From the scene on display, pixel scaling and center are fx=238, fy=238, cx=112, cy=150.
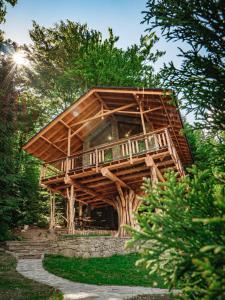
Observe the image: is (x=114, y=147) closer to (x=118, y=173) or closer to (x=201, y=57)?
(x=118, y=173)

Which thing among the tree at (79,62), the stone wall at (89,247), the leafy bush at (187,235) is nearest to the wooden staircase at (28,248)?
the stone wall at (89,247)

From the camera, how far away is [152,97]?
40.8ft

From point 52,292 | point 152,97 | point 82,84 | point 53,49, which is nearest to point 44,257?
point 52,292

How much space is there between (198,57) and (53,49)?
19.1m

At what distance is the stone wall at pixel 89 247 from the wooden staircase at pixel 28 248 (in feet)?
1.49

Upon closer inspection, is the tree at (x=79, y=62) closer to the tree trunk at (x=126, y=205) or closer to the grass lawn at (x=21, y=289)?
the tree trunk at (x=126, y=205)

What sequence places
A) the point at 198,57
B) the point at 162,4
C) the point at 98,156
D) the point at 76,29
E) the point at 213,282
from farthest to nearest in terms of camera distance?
the point at 76,29
the point at 98,156
the point at 162,4
the point at 198,57
the point at 213,282

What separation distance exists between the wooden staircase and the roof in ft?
19.7

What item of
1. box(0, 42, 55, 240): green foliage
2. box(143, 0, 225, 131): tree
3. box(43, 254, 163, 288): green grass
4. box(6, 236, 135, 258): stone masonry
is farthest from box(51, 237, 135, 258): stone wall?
box(143, 0, 225, 131): tree

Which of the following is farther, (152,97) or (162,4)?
(152,97)

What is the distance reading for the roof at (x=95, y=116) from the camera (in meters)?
12.5

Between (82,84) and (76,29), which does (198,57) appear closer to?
(82,84)

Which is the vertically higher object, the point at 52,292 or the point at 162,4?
the point at 162,4

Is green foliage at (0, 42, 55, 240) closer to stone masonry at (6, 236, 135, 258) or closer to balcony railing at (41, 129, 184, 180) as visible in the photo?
stone masonry at (6, 236, 135, 258)
